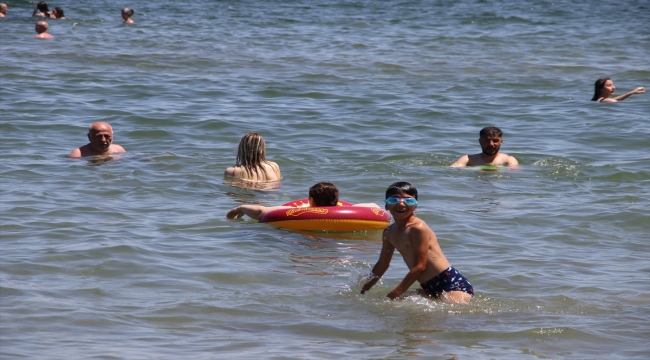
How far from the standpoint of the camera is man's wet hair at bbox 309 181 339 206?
30.1 feet

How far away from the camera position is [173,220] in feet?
31.2

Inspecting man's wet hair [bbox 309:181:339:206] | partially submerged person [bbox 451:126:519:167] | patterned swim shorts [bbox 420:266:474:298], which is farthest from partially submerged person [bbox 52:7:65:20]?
patterned swim shorts [bbox 420:266:474:298]

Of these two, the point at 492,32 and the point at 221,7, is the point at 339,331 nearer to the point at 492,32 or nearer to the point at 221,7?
the point at 492,32

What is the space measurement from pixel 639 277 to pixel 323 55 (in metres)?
14.6

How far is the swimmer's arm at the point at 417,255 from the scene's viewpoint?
6848 mm

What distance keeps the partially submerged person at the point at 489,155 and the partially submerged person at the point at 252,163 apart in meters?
2.63

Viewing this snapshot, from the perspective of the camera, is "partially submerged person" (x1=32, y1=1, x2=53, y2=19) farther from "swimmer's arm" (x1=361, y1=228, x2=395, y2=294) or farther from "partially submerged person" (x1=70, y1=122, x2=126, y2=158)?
"swimmer's arm" (x1=361, y1=228, x2=395, y2=294)

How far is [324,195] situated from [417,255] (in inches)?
94.4

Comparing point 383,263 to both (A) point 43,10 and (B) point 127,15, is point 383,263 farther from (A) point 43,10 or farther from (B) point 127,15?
(A) point 43,10

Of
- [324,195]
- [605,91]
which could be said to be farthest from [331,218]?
[605,91]

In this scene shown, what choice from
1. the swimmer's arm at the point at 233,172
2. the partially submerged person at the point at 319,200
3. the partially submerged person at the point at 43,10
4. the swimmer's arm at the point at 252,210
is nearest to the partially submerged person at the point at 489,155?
the swimmer's arm at the point at 233,172

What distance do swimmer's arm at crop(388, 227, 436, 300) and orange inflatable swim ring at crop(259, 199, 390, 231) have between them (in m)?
2.07

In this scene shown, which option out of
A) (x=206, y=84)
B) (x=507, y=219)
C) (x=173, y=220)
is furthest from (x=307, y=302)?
(x=206, y=84)

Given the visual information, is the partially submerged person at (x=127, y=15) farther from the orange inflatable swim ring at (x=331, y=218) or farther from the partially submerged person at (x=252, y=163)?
the orange inflatable swim ring at (x=331, y=218)
